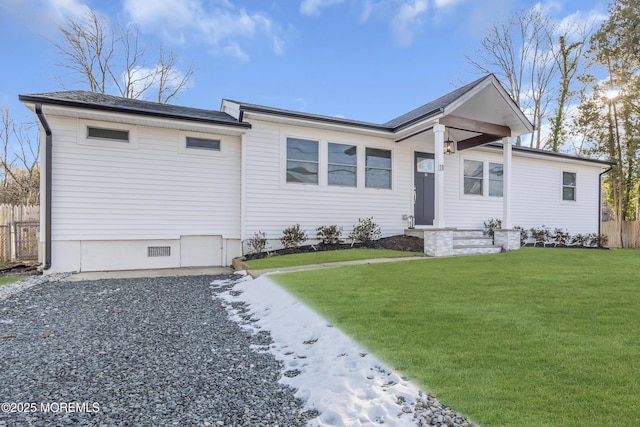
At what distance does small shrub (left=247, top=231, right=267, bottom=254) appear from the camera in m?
8.22

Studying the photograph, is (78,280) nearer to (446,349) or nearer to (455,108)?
(446,349)

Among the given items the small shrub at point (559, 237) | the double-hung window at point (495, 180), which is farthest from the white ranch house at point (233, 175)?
the small shrub at point (559, 237)

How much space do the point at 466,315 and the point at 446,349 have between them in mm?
902

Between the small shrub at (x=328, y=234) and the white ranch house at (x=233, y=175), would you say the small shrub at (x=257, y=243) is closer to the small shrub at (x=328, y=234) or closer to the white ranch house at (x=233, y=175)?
the white ranch house at (x=233, y=175)

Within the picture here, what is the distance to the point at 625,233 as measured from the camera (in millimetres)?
15234

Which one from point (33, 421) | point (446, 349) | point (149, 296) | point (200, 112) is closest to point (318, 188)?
point (200, 112)

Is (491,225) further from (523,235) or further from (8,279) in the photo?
(8,279)

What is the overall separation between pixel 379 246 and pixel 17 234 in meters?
10.6

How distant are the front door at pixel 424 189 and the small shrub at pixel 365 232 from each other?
155 centimetres

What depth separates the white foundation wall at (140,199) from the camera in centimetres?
702

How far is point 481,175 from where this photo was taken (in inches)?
443

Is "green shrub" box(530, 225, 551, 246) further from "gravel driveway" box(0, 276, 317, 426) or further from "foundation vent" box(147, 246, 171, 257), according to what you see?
"foundation vent" box(147, 246, 171, 257)

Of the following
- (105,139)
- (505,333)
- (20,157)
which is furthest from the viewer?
(20,157)

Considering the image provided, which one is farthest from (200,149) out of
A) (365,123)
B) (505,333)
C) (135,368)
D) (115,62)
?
(115,62)
